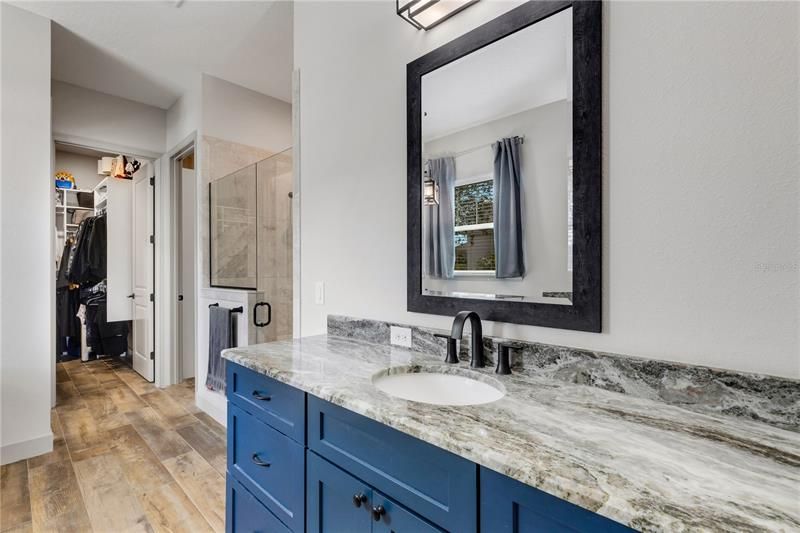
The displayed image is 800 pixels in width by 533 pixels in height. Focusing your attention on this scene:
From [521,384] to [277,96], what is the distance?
3529 mm

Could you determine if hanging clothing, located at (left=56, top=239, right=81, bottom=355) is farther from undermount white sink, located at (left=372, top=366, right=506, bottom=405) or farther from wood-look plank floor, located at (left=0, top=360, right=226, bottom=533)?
undermount white sink, located at (left=372, top=366, right=506, bottom=405)

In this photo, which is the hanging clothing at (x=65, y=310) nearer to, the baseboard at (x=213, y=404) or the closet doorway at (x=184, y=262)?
the closet doorway at (x=184, y=262)

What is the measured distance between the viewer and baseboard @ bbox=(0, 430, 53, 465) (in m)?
2.37

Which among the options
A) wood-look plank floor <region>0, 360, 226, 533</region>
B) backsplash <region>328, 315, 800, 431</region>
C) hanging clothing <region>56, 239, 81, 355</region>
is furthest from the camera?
hanging clothing <region>56, 239, 81, 355</region>

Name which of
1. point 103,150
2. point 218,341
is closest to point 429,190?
point 218,341

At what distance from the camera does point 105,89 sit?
11.3 feet

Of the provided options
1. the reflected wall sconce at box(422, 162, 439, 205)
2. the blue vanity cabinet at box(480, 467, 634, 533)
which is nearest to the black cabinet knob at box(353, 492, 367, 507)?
the blue vanity cabinet at box(480, 467, 634, 533)

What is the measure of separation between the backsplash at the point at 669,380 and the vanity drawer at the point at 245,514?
0.83 meters

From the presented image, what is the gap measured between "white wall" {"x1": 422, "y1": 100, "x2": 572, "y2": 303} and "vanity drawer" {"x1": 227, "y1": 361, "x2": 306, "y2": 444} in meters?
0.71

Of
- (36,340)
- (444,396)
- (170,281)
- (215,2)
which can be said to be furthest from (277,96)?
(444,396)

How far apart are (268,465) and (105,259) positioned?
477 centimetres

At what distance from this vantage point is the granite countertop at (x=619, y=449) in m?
0.53

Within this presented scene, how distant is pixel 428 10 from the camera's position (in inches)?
56.6

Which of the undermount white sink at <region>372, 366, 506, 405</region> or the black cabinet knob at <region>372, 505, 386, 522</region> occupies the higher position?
the undermount white sink at <region>372, 366, 506, 405</region>
